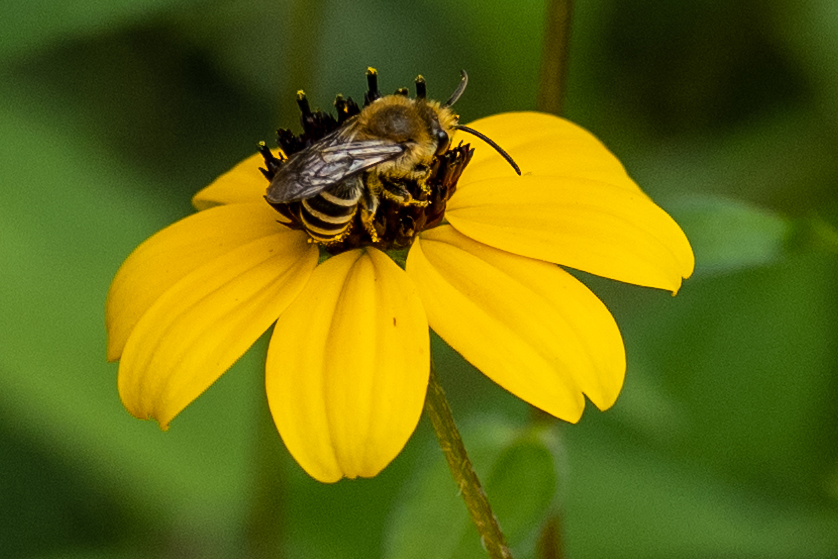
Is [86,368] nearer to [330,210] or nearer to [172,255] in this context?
[172,255]

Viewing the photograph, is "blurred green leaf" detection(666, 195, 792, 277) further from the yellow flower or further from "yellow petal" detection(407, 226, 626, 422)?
"yellow petal" detection(407, 226, 626, 422)

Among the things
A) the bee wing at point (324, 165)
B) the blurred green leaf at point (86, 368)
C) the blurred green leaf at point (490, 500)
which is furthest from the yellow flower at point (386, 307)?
the blurred green leaf at point (86, 368)

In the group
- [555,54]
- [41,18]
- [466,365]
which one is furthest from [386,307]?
[466,365]

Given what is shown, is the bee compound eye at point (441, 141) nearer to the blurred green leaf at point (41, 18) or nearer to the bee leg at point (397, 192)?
the bee leg at point (397, 192)

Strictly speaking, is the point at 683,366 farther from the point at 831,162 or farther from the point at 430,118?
the point at 430,118

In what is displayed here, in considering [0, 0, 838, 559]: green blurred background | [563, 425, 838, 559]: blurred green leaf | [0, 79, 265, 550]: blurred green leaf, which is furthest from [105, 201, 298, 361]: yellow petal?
[563, 425, 838, 559]: blurred green leaf

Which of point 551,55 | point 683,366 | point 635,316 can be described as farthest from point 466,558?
point 635,316
